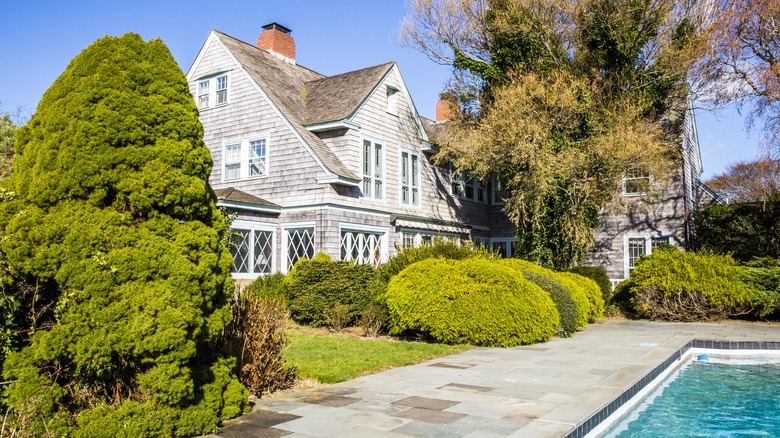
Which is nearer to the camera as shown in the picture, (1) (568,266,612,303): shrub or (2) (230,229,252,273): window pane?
(2) (230,229,252,273): window pane

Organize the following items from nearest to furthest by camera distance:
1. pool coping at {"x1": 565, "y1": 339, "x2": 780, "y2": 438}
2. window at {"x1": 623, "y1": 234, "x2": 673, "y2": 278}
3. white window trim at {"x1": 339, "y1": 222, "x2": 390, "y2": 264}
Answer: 1. pool coping at {"x1": 565, "y1": 339, "x2": 780, "y2": 438}
2. white window trim at {"x1": 339, "y1": 222, "x2": 390, "y2": 264}
3. window at {"x1": 623, "y1": 234, "x2": 673, "y2": 278}

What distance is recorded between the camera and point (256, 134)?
61.1 feet

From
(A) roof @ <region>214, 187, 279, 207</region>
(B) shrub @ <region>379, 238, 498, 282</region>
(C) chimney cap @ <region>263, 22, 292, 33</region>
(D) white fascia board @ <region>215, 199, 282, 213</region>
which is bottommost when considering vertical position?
(B) shrub @ <region>379, 238, 498, 282</region>

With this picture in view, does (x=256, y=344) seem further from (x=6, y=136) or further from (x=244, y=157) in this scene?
(x=6, y=136)

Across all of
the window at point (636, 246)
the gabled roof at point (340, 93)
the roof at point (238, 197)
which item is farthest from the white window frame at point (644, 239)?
the roof at point (238, 197)

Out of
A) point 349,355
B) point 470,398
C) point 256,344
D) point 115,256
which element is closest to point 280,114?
point 349,355

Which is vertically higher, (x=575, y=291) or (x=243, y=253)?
(x=243, y=253)

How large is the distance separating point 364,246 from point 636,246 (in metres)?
10.9

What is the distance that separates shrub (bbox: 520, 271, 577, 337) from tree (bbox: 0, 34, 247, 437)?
808 centimetres

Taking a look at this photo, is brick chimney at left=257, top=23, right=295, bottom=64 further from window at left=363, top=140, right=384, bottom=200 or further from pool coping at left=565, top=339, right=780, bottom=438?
pool coping at left=565, top=339, right=780, bottom=438

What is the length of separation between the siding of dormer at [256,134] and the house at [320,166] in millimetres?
36

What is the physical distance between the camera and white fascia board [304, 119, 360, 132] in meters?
17.7

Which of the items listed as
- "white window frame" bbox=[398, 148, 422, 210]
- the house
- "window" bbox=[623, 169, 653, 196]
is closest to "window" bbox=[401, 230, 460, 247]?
the house

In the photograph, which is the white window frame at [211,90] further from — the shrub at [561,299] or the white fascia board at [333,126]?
the shrub at [561,299]
